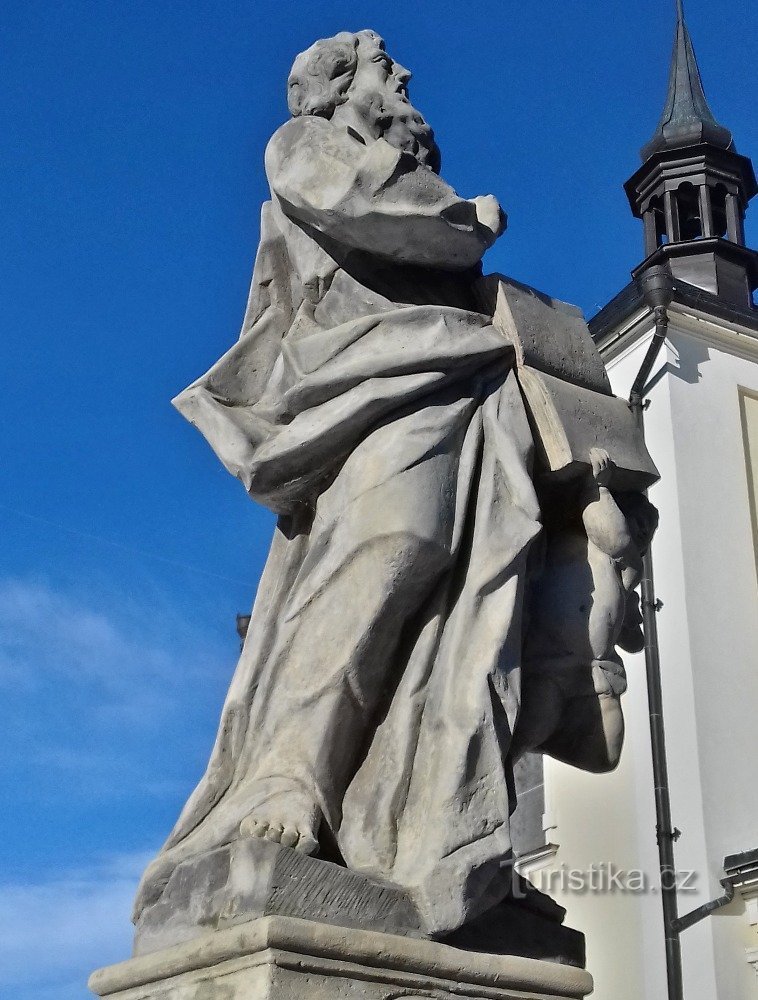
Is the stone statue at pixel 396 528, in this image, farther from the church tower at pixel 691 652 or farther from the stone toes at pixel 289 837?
the church tower at pixel 691 652

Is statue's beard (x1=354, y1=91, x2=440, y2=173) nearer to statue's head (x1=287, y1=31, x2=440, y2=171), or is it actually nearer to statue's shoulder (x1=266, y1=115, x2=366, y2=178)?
statue's head (x1=287, y1=31, x2=440, y2=171)

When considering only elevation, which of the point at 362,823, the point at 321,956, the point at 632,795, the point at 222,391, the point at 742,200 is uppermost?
the point at 742,200

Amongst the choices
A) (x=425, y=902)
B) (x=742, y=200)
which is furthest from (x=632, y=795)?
(x=425, y=902)

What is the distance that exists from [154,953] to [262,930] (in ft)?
1.53

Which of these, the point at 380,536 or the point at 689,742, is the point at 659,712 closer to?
the point at 689,742

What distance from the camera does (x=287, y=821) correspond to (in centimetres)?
338

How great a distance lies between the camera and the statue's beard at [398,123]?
14.3 feet

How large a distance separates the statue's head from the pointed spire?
18.0m

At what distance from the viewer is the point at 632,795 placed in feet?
48.8

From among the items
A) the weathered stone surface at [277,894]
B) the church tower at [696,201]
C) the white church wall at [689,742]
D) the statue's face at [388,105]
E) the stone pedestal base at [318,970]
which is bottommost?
the stone pedestal base at [318,970]

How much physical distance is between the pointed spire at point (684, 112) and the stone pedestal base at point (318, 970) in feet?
64.6

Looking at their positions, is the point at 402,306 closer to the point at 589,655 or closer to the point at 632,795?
the point at 589,655

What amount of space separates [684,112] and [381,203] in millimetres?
20056


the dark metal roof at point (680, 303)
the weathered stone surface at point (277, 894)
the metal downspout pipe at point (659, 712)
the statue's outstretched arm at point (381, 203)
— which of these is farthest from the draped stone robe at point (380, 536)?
the dark metal roof at point (680, 303)
